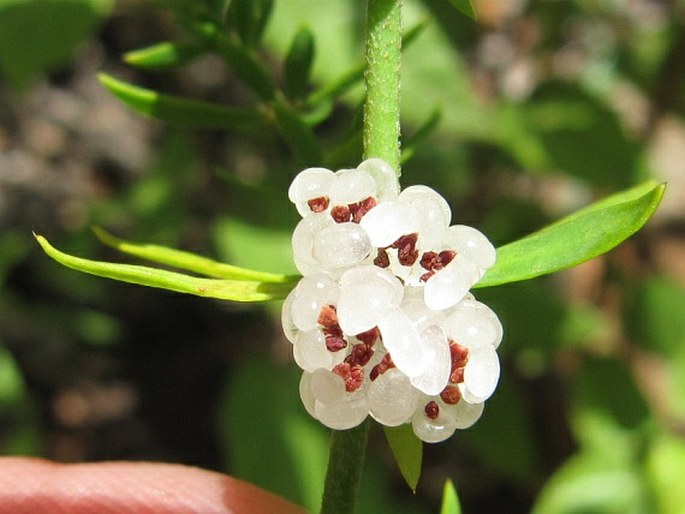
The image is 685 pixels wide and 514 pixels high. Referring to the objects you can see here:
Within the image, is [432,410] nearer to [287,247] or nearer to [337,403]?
[337,403]

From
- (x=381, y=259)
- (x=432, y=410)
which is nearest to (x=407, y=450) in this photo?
(x=432, y=410)

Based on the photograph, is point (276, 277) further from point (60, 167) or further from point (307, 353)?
point (60, 167)

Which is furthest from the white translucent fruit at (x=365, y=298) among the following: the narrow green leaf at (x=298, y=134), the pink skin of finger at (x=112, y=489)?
the pink skin of finger at (x=112, y=489)

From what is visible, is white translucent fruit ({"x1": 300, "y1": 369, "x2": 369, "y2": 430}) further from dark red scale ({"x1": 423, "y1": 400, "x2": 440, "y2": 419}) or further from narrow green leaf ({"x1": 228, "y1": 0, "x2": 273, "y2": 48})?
narrow green leaf ({"x1": 228, "y1": 0, "x2": 273, "y2": 48})

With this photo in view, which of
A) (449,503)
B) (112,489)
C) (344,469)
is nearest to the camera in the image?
(344,469)

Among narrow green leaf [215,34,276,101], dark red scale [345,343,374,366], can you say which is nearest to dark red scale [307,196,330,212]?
dark red scale [345,343,374,366]

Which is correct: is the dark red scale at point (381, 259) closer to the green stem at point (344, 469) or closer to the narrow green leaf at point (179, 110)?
the green stem at point (344, 469)
